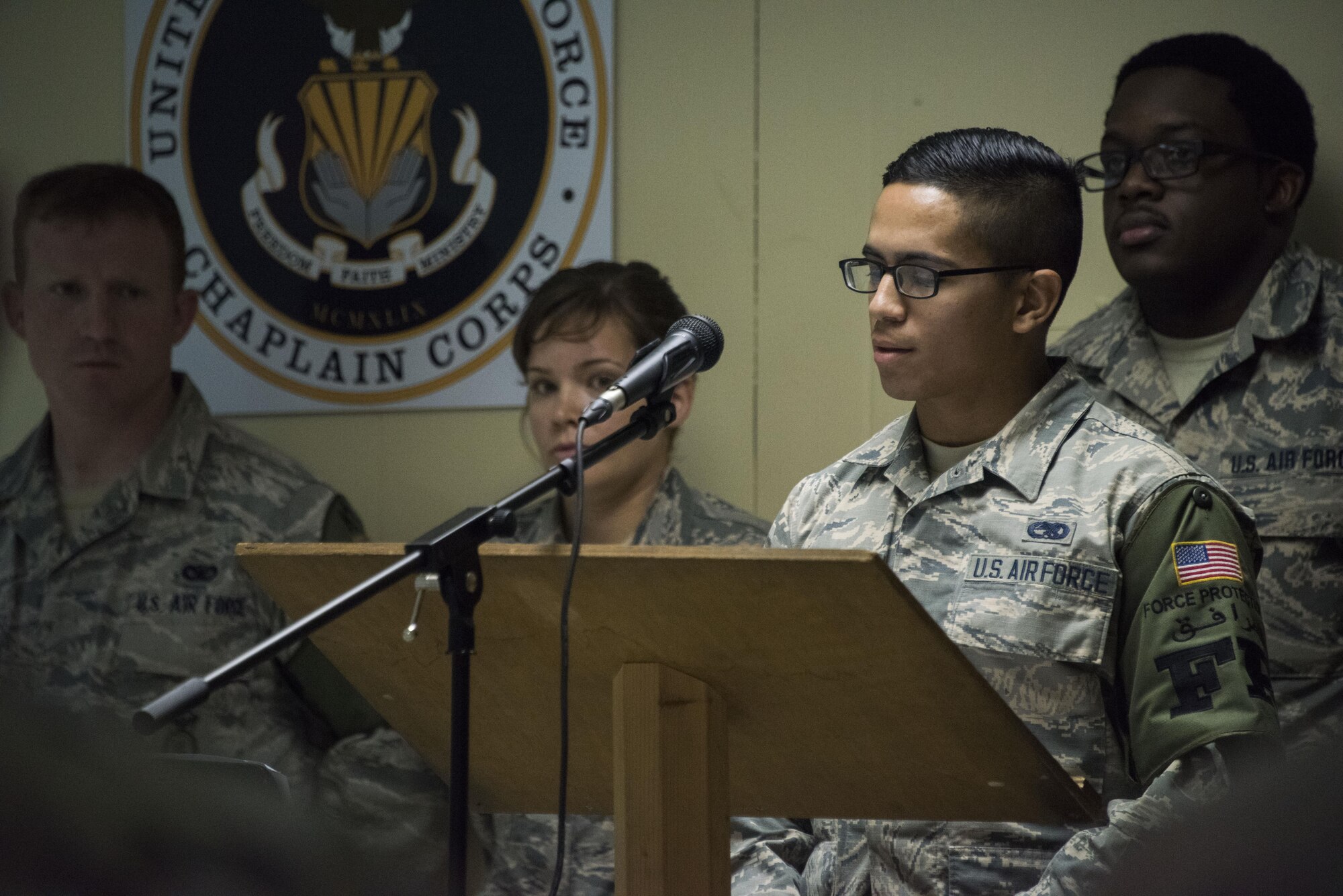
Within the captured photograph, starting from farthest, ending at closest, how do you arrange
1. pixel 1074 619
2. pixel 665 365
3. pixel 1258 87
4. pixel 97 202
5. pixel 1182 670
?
1. pixel 97 202
2. pixel 1258 87
3. pixel 1074 619
4. pixel 1182 670
5. pixel 665 365

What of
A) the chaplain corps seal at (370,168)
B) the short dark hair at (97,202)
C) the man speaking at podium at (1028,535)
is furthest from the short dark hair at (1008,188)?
the short dark hair at (97,202)

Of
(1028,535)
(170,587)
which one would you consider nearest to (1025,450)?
(1028,535)

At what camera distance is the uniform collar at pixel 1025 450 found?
1724mm

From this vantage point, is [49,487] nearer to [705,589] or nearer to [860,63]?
[860,63]

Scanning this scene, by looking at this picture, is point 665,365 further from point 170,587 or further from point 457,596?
point 170,587

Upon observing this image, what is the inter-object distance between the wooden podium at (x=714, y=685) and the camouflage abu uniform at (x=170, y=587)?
140 cm

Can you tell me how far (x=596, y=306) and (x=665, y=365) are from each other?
4.18 ft

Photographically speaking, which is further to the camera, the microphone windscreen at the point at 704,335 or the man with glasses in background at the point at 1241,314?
the man with glasses in background at the point at 1241,314

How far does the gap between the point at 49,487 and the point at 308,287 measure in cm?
74

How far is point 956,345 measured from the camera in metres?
1.78

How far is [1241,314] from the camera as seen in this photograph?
253cm

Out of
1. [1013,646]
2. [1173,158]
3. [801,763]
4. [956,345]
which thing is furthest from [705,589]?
[1173,158]

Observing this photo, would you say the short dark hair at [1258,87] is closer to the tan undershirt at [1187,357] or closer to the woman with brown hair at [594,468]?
the tan undershirt at [1187,357]

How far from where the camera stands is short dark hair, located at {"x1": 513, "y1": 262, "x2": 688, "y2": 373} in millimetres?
2568
